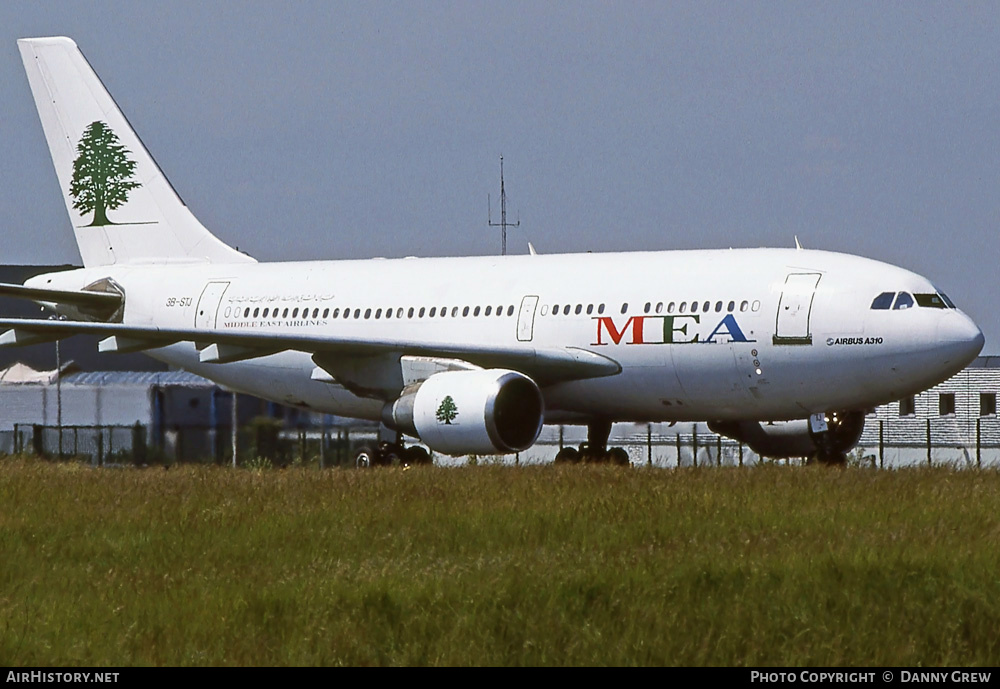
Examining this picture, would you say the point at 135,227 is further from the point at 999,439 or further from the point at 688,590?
the point at 999,439

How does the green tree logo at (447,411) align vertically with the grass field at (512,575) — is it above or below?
above

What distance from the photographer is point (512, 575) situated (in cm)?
1366

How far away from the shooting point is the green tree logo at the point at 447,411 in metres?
26.3

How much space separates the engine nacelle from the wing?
581 millimetres

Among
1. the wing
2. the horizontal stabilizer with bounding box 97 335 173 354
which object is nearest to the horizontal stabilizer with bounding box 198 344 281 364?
the wing

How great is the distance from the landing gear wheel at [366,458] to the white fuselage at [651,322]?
1.35 meters

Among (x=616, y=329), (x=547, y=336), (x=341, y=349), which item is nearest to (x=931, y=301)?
(x=616, y=329)

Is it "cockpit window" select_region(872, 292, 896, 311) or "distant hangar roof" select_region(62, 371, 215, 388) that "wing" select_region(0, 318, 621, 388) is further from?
"distant hangar roof" select_region(62, 371, 215, 388)

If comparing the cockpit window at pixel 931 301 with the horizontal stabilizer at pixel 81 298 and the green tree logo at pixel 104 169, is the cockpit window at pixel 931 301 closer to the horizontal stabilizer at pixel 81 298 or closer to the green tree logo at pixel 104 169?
the horizontal stabilizer at pixel 81 298

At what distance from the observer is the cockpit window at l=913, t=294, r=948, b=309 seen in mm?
25339

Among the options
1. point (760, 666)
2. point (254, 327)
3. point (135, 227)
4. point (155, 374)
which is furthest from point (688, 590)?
point (155, 374)

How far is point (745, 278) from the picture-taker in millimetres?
26359

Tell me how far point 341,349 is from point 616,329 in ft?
15.6

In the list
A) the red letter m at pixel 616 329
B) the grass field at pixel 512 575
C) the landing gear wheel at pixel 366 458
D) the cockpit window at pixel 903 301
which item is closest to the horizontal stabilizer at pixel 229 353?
the landing gear wheel at pixel 366 458
